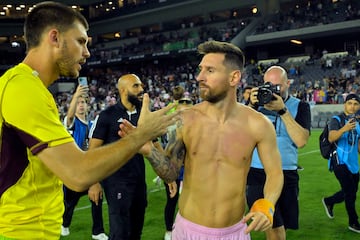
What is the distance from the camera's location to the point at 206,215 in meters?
3.27

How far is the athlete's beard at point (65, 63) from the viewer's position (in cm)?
231

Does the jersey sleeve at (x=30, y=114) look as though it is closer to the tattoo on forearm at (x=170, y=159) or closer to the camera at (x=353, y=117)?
the tattoo on forearm at (x=170, y=159)

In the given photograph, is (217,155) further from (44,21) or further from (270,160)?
(44,21)

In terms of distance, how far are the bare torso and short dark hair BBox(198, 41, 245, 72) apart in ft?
1.21

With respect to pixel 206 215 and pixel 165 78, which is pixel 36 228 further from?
pixel 165 78

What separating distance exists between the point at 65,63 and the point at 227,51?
1546 millimetres

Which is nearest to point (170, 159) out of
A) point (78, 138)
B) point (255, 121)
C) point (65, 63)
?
point (255, 121)

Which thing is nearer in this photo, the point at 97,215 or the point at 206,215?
the point at 206,215

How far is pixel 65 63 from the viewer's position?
7.69ft

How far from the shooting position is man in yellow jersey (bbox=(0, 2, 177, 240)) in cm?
204

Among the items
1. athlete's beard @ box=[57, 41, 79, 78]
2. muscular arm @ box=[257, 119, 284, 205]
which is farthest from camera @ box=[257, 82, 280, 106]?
athlete's beard @ box=[57, 41, 79, 78]

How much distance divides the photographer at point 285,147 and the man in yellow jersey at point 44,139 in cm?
271

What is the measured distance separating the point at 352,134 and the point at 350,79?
25.9m

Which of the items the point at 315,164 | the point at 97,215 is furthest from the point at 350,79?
the point at 97,215
